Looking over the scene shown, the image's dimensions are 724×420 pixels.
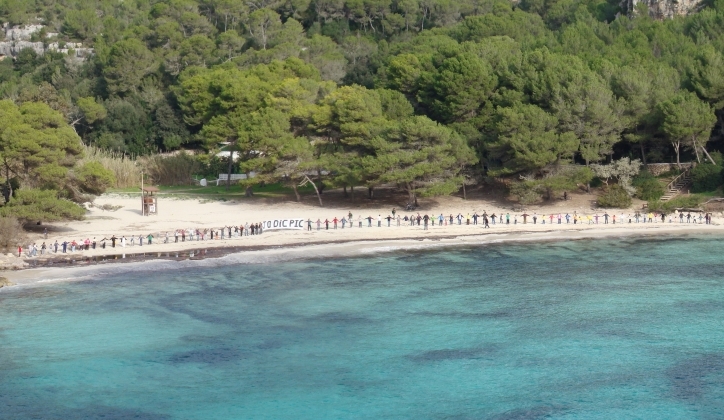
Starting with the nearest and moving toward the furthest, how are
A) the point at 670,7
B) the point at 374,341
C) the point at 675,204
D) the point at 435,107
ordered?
the point at 374,341
the point at 675,204
the point at 435,107
the point at 670,7

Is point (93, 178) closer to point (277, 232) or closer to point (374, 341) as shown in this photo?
point (277, 232)

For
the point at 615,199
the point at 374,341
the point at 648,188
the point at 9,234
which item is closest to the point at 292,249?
the point at 9,234

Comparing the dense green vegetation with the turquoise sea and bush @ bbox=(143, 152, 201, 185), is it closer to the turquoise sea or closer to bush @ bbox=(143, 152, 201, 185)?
bush @ bbox=(143, 152, 201, 185)

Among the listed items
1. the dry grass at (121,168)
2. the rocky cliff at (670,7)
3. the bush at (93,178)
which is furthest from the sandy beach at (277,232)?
the rocky cliff at (670,7)

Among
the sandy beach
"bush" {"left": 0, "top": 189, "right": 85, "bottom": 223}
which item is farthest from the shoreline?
"bush" {"left": 0, "top": 189, "right": 85, "bottom": 223}

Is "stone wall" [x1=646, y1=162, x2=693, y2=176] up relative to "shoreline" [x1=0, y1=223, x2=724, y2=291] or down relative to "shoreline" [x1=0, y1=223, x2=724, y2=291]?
up

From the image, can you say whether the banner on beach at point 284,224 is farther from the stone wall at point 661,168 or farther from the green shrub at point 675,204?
the stone wall at point 661,168
